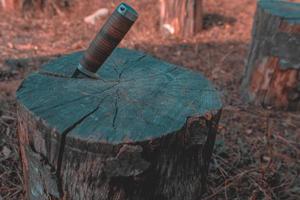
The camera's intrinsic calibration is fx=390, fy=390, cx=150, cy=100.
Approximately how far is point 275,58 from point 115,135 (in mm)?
2388

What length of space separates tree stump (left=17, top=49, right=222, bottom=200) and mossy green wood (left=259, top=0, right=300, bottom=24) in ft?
5.86

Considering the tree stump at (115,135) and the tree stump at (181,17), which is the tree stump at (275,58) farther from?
the tree stump at (115,135)

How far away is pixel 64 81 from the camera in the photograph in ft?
6.29

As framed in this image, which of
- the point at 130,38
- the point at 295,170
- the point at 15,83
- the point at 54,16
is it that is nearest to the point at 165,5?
the point at 130,38

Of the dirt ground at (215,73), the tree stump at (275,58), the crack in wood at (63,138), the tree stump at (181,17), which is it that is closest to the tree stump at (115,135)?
the crack in wood at (63,138)

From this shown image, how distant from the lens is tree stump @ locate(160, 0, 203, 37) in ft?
16.4

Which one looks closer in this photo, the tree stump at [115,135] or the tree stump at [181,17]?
the tree stump at [115,135]

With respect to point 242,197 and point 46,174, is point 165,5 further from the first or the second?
point 46,174

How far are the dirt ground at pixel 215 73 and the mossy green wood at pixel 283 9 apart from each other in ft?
2.84

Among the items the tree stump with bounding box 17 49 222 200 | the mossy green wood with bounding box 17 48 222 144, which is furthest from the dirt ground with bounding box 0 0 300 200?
the mossy green wood with bounding box 17 48 222 144

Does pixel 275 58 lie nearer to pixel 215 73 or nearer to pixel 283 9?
pixel 283 9

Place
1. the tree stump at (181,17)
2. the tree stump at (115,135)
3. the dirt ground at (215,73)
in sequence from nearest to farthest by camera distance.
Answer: the tree stump at (115,135) < the dirt ground at (215,73) < the tree stump at (181,17)

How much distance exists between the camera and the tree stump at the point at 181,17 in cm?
501

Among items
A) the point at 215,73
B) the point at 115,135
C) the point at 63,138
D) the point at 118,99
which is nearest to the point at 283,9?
the point at 215,73
